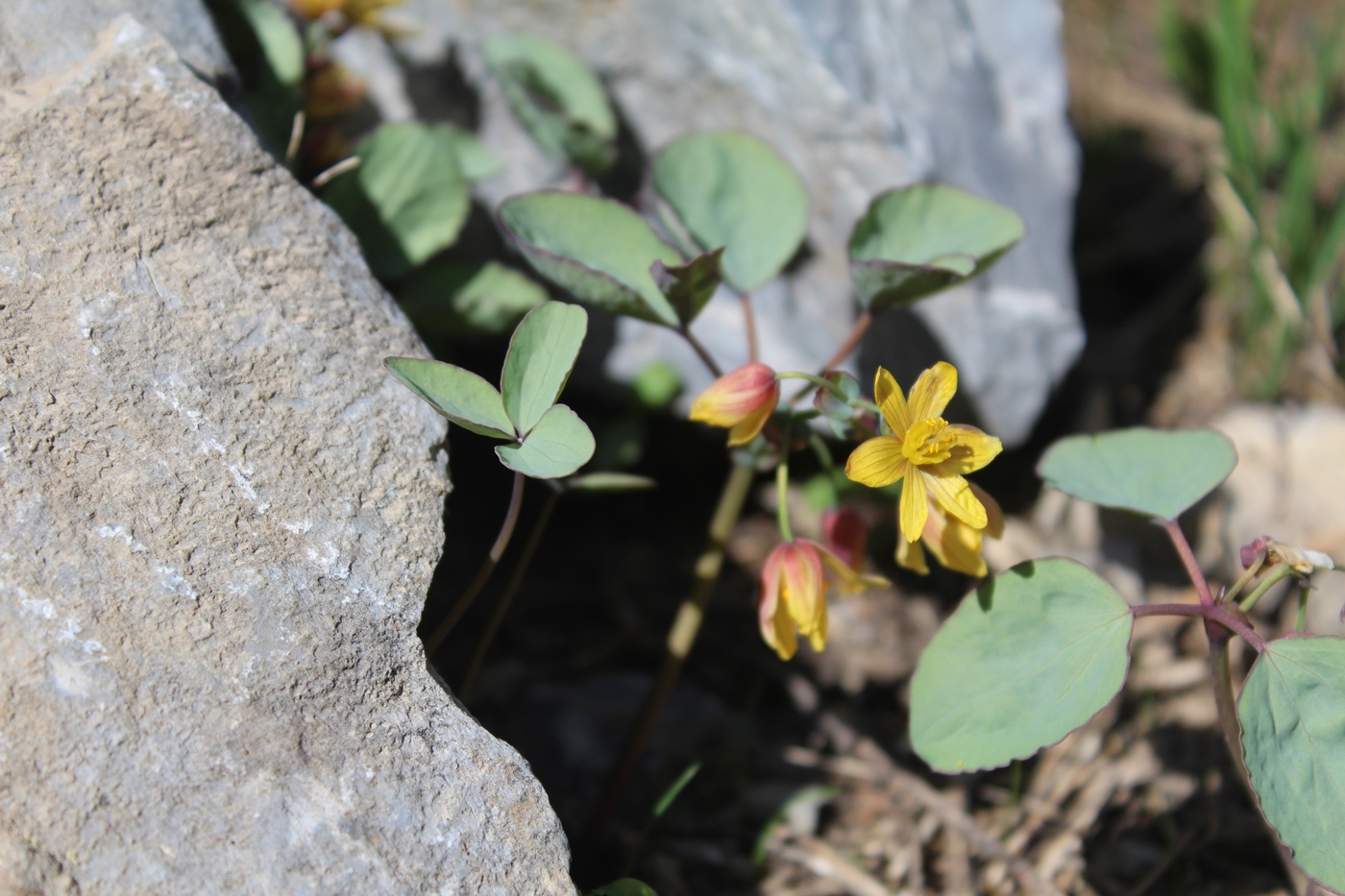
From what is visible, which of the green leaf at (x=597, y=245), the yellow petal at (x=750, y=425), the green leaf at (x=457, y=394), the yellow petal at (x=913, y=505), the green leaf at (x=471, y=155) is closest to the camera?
the green leaf at (x=457, y=394)

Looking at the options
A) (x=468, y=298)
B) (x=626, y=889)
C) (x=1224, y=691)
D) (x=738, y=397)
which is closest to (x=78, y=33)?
(x=468, y=298)

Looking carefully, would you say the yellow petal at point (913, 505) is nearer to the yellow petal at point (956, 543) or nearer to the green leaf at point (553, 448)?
the yellow petal at point (956, 543)

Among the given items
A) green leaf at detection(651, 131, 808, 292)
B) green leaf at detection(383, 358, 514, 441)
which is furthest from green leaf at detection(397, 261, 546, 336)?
green leaf at detection(383, 358, 514, 441)

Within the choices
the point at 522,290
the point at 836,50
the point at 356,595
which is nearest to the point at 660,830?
the point at 356,595

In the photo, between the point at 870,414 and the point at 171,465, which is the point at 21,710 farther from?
the point at 870,414

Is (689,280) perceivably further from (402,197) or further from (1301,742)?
(1301,742)

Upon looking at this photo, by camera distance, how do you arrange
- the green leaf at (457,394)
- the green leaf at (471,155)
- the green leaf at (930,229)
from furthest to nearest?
the green leaf at (471,155), the green leaf at (930,229), the green leaf at (457,394)

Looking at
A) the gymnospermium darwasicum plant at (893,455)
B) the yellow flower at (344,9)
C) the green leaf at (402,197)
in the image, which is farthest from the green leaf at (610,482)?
the yellow flower at (344,9)
